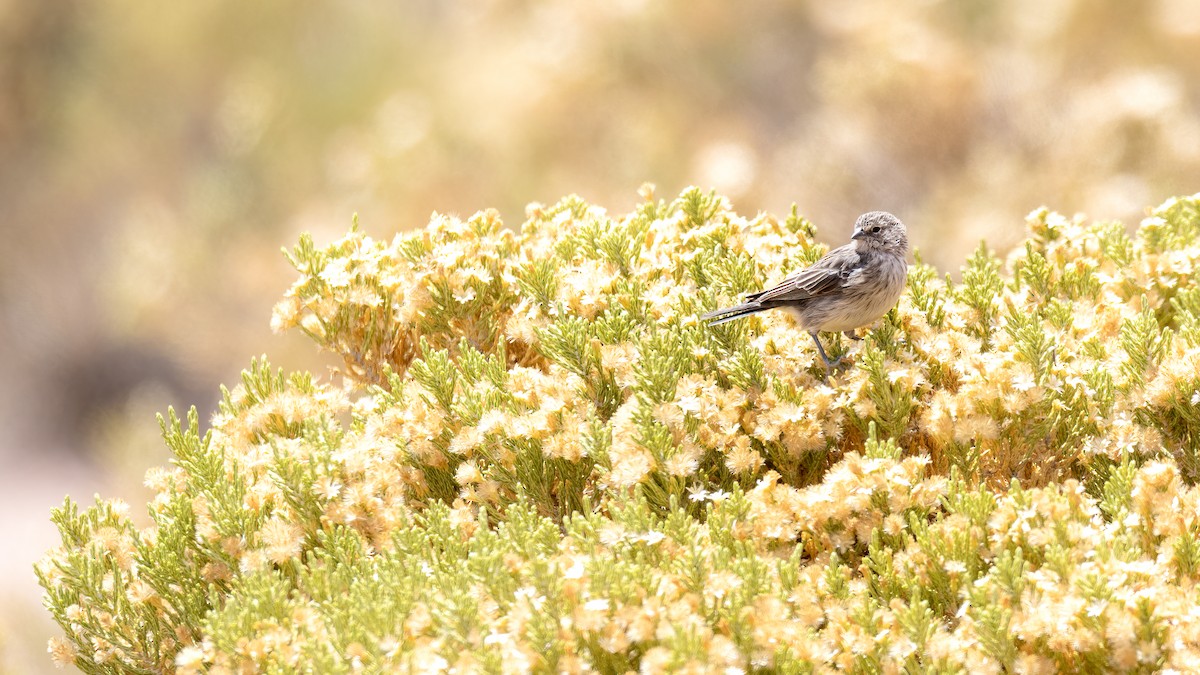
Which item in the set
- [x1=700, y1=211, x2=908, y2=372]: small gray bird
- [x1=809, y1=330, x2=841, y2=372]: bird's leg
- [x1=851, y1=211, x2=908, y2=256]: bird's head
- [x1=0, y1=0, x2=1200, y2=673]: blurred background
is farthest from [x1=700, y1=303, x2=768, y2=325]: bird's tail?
[x1=0, y1=0, x2=1200, y2=673]: blurred background

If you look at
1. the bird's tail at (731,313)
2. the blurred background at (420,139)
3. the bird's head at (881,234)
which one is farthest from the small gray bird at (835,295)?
the blurred background at (420,139)

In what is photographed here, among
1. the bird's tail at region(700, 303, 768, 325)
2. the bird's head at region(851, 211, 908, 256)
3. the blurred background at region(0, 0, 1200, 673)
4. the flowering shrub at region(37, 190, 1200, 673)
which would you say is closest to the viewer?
the flowering shrub at region(37, 190, 1200, 673)

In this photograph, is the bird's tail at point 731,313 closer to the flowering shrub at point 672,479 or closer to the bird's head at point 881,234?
the flowering shrub at point 672,479

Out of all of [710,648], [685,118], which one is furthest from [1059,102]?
[710,648]

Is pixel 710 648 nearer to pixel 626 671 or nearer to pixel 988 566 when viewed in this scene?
pixel 626 671

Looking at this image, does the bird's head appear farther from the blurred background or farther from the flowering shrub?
the blurred background

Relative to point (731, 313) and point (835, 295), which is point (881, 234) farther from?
point (731, 313)

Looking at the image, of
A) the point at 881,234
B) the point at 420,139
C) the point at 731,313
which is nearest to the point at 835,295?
the point at 731,313
